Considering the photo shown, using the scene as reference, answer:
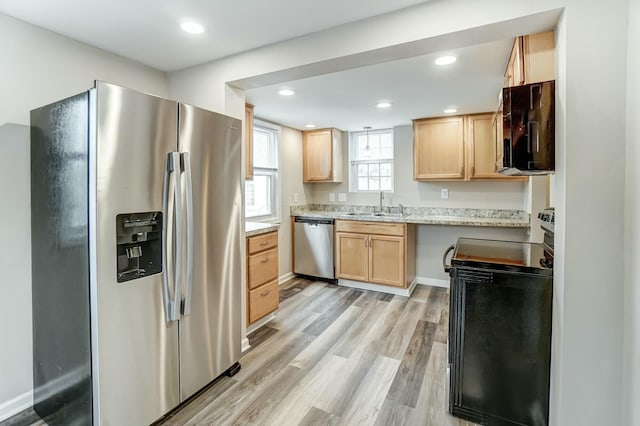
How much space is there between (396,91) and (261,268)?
2.08 metres

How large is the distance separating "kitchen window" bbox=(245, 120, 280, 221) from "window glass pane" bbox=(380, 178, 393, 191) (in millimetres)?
1584

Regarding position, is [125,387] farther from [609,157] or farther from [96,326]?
[609,157]

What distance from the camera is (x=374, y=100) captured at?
10.9 feet

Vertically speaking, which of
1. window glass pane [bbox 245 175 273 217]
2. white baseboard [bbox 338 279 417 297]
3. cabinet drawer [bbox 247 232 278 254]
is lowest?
white baseboard [bbox 338 279 417 297]

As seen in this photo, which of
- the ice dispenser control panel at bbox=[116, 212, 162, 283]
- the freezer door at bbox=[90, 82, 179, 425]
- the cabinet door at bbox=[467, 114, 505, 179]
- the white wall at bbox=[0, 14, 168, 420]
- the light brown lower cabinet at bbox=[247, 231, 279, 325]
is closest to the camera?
the freezer door at bbox=[90, 82, 179, 425]

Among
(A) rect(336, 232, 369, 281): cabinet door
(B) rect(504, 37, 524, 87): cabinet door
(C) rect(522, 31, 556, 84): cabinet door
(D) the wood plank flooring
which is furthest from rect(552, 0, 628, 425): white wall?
(A) rect(336, 232, 369, 281): cabinet door

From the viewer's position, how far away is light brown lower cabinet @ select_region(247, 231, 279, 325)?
2.90 metres

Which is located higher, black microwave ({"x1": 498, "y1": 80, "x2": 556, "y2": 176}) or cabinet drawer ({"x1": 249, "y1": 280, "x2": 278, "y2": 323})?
black microwave ({"x1": 498, "y1": 80, "x2": 556, "y2": 176})

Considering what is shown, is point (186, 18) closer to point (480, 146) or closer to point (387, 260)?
point (387, 260)

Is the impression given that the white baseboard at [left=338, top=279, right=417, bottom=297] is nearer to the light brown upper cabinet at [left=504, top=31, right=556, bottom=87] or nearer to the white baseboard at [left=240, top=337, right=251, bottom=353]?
the white baseboard at [left=240, top=337, right=251, bottom=353]

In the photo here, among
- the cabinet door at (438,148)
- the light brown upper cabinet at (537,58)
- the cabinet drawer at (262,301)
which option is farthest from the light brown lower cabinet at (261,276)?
the light brown upper cabinet at (537,58)

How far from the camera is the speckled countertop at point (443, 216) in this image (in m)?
3.68

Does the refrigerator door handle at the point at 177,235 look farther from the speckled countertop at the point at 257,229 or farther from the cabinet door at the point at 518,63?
the cabinet door at the point at 518,63

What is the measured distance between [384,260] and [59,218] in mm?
3237
